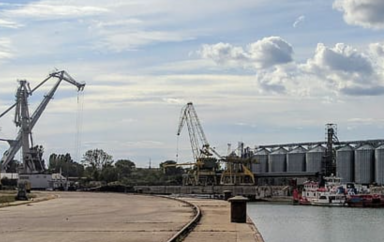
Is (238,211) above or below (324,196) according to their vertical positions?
below

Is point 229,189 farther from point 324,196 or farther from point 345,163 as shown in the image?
point 324,196

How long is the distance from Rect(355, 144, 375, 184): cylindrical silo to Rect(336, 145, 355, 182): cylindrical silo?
70.9 inches

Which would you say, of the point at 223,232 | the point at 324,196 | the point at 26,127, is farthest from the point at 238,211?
the point at 26,127

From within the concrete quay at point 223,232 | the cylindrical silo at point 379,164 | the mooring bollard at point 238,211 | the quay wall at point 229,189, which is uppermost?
the cylindrical silo at point 379,164

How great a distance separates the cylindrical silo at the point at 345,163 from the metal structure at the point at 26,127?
229 feet

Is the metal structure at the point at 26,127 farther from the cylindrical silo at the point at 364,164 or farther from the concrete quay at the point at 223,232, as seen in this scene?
the concrete quay at the point at 223,232

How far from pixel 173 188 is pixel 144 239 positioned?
537ft

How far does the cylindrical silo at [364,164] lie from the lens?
185m

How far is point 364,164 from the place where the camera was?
186 meters

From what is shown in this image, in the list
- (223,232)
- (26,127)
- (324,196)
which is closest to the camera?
(223,232)

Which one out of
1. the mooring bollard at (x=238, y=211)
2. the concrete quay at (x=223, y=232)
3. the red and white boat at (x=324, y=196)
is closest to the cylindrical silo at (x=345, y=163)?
the red and white boat at (x=324, y=196)

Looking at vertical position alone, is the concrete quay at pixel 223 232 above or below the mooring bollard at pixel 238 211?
below

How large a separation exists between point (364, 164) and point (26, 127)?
281 ft

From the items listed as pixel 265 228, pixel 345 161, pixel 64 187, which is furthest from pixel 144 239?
pixel 345 161
